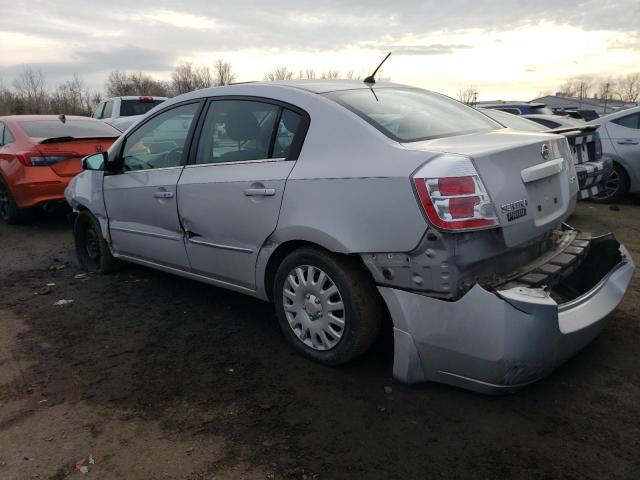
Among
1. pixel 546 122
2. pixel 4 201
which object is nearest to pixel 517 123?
pixel 546 122

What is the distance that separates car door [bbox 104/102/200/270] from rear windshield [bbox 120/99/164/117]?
8964mm

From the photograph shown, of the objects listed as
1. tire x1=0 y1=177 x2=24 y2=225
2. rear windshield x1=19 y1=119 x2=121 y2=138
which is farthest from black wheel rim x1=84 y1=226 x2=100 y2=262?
tire x1=0 y1=177 x2=24 y2=225

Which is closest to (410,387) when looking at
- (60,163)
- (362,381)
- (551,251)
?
(362,381)

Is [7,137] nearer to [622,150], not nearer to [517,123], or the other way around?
[517,123]

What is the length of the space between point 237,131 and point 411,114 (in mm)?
1139

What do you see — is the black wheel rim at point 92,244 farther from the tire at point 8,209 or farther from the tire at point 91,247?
the tire at point 8,209

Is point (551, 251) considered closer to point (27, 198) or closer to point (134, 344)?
point (134, 344)

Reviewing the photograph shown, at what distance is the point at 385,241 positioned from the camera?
105 inches

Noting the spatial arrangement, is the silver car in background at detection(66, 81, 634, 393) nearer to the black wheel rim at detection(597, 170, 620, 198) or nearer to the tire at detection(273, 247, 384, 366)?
the tire at detection(273, 247, 384, 366)

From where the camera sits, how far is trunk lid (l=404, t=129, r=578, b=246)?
2613 millimetres

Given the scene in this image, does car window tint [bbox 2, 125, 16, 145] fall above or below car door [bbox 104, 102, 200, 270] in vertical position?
above

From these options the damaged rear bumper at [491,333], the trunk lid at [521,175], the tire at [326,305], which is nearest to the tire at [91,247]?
the tire at [326,305]

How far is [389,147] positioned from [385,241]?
1.61 ft

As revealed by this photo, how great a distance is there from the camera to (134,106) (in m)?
13.0
